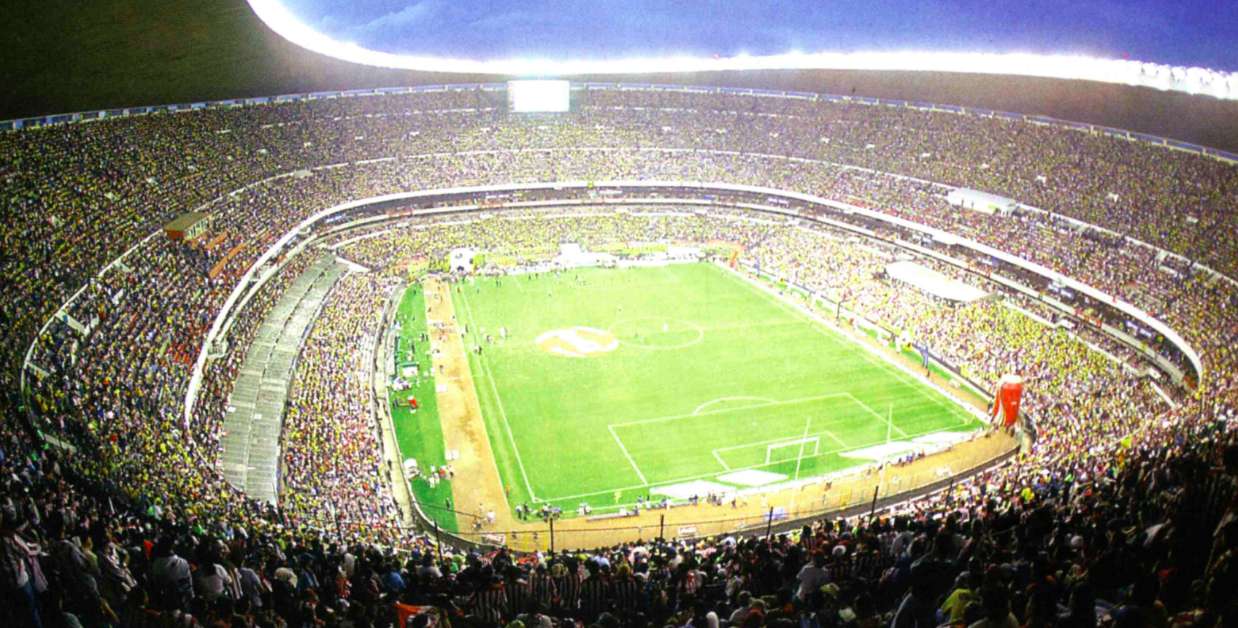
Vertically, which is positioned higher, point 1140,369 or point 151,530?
point 1140,369

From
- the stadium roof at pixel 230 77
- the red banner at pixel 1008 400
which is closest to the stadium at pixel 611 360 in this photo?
the red banner at pixel 1008 400

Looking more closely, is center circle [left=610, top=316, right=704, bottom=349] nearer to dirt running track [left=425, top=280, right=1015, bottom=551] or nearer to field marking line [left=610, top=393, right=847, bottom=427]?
field marking line [left=610, top=393, right=847, bottom=427]

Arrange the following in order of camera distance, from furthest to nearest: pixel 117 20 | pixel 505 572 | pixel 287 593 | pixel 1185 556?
pixel 117 20, pixel 505 572, pixel 287 593, pixel 1185 556

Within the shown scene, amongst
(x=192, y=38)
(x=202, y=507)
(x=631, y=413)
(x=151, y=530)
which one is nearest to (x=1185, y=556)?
(x=151, y=530)

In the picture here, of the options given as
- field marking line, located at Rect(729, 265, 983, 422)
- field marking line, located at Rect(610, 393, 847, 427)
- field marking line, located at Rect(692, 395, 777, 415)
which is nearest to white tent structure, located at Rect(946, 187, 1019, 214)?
field marking line, located at Rect(729, 265, 983, 422)

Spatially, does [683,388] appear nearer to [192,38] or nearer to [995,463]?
[995,463]

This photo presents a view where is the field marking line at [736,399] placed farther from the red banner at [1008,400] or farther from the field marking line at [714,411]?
the red banner at [1008,400]

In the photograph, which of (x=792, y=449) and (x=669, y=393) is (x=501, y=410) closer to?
(x=669, y=393)
